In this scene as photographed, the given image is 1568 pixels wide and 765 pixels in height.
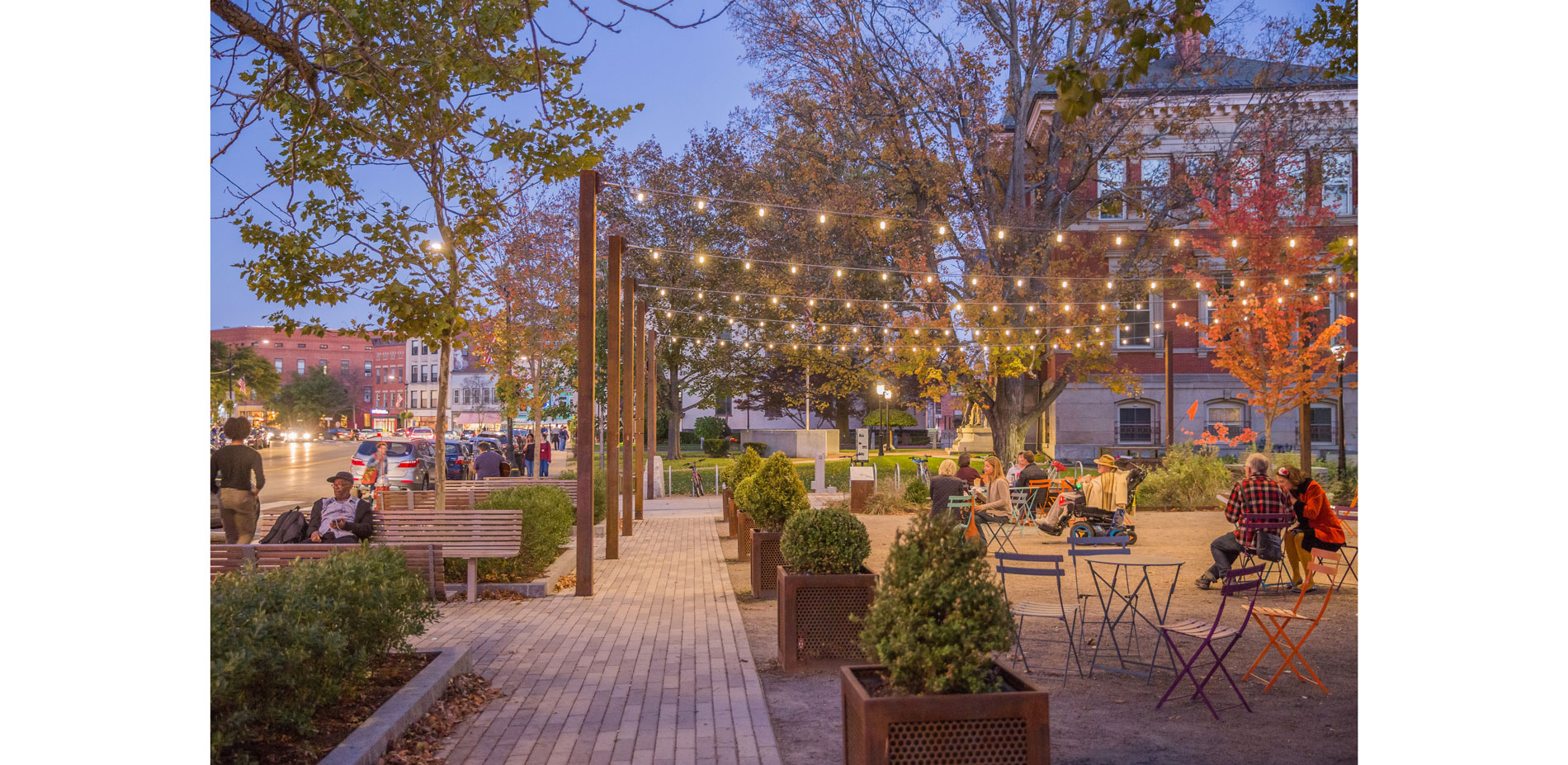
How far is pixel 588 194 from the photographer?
35.6 feet

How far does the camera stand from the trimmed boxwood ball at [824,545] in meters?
7.20

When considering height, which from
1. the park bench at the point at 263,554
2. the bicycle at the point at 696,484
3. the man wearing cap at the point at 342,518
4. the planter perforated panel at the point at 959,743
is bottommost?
the bicycle at the point at 696,484

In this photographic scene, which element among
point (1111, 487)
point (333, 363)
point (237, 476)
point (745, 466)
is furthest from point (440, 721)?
point (333, 363)

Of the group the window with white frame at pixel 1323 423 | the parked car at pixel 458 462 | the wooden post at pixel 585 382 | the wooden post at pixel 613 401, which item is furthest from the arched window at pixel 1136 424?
the wooden post at pixel 585 382

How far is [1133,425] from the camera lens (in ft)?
111

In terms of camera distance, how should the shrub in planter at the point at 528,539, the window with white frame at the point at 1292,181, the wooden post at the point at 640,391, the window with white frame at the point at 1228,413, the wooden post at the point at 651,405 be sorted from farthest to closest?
the window with white frame at the point at 1228,413, the wooden post at the point at 651,405, the window with white frame at the point at 1292,181, the wooden post at the point at 640,391, the shrub in planter at the point at 528,539

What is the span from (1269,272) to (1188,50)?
5.48 m

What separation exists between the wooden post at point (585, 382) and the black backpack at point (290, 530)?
2.50 meters

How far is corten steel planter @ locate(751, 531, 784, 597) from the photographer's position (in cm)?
1038

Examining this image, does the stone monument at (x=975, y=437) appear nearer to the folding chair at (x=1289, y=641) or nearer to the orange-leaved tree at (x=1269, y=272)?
the orange-leaved tree at (x=1269, y=272)

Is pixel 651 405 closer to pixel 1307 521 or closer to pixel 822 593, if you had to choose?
pixel 1307 521

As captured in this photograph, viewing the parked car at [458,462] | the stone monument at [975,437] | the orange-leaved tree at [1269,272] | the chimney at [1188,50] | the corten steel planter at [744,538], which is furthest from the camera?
the stone monument at [975,437]

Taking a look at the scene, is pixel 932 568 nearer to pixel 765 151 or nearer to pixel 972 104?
pixel 972 104
